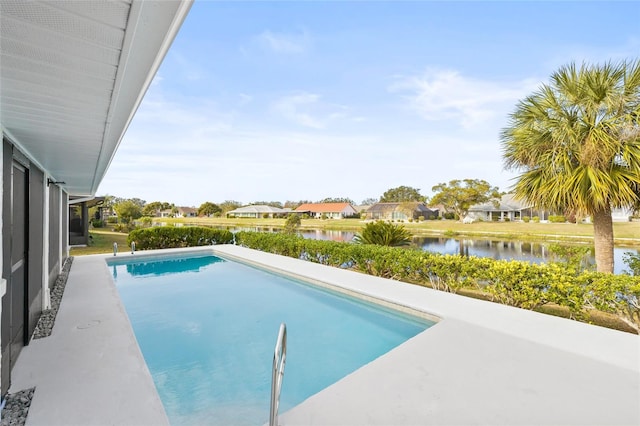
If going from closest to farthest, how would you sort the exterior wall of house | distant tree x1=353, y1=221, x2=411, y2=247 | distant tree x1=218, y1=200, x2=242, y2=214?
the exterior wall of house → distant tree x1=353, y1=221, x2=411, y2=247 → distant tree x1=218, y1=200, x2=242, y2=214

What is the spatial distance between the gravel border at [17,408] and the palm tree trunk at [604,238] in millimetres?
8469

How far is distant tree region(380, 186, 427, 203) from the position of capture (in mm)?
60941

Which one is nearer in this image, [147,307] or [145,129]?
[147,307]

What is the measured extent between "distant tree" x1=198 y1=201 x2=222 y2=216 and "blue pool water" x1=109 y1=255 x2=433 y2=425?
189 feet

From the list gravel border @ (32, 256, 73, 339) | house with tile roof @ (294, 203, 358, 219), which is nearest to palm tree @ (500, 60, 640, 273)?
gravel border @ (32, 256, 73, 339)

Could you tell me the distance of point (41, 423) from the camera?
2520mm

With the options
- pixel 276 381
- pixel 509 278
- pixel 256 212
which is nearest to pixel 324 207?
pixel 256 212

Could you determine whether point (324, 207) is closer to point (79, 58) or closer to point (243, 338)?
point (243, 338)

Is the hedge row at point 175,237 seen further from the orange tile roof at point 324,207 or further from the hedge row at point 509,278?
the orange tile roof at point 324,207

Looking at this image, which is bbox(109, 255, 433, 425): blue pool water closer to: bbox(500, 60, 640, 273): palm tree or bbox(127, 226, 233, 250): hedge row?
bbox(500, 60, 640, 273): palm tree

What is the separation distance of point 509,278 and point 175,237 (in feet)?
44.6

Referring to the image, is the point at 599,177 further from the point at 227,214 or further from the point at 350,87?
the point at 227,214

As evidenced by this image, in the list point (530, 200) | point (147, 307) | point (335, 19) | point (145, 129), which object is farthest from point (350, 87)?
point (147, 307)

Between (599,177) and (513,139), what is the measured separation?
5.76ft
